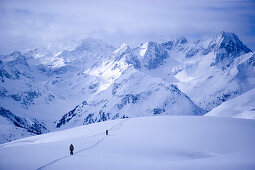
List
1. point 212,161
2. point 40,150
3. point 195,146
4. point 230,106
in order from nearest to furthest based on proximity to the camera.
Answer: point 212,161 → point 40,150 → point 195,146 → point 230,106

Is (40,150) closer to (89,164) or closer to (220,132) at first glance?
(89,164)

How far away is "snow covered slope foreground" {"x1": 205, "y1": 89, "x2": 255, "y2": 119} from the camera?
95.6 meters

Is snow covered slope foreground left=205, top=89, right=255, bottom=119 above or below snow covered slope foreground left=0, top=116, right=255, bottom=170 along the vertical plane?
above

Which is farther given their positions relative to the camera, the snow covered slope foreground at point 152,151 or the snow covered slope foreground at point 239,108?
the snow covered slope foreground at point 239,108

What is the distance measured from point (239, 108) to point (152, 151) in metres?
94.1

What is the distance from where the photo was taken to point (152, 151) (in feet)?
81.8

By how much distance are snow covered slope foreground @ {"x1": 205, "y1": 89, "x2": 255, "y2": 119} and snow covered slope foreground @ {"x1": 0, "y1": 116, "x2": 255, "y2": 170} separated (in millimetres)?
65740

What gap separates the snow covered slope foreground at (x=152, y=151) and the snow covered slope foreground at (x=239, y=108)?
6574cm

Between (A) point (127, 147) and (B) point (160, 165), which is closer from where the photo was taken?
(B) point (160, 165)

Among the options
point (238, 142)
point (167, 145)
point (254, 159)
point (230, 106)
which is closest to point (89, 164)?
point (167, 145)

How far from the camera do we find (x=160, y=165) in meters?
20.4

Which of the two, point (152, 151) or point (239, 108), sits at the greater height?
point (239, 108)

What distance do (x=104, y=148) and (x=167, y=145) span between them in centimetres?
708

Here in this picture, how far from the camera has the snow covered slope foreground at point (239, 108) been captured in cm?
9559
